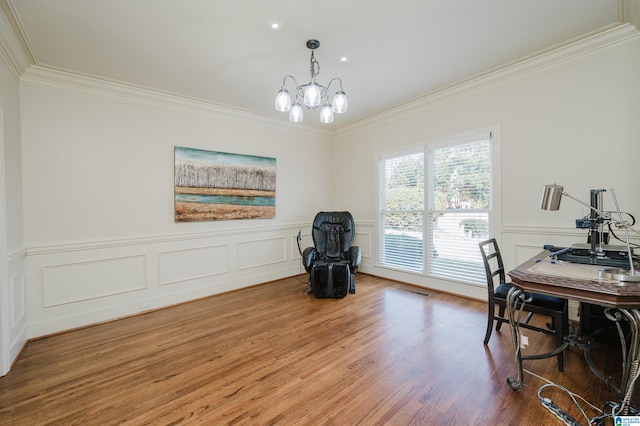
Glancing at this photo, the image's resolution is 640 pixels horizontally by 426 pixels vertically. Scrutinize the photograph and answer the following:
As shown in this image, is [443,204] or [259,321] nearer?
[259,321]

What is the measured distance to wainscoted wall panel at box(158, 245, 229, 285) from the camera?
3600 mm

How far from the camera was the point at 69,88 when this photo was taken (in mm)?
2988

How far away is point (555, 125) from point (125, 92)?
188 inches

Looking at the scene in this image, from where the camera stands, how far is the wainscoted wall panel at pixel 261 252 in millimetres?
4309

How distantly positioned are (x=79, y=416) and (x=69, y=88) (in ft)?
10.2

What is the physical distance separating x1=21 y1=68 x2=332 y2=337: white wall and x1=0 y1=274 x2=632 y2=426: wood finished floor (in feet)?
1.36

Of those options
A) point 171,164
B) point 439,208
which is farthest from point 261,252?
point 439,208

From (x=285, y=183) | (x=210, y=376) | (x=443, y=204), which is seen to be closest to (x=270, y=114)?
(x=285, y=183)

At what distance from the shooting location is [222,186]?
13.3 ft

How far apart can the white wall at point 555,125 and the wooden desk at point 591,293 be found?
130 centimetres

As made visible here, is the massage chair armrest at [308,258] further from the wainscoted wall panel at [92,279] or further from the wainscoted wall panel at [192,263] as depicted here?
the wainscoted wall panel at [92,279]

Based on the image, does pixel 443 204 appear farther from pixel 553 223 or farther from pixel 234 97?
pixel 234 97

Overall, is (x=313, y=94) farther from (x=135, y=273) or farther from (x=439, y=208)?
(x=135, y=273)

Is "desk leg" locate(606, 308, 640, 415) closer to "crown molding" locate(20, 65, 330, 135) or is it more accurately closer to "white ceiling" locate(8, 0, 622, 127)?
"white ceiling" locate(8, 0, 622, 127)
